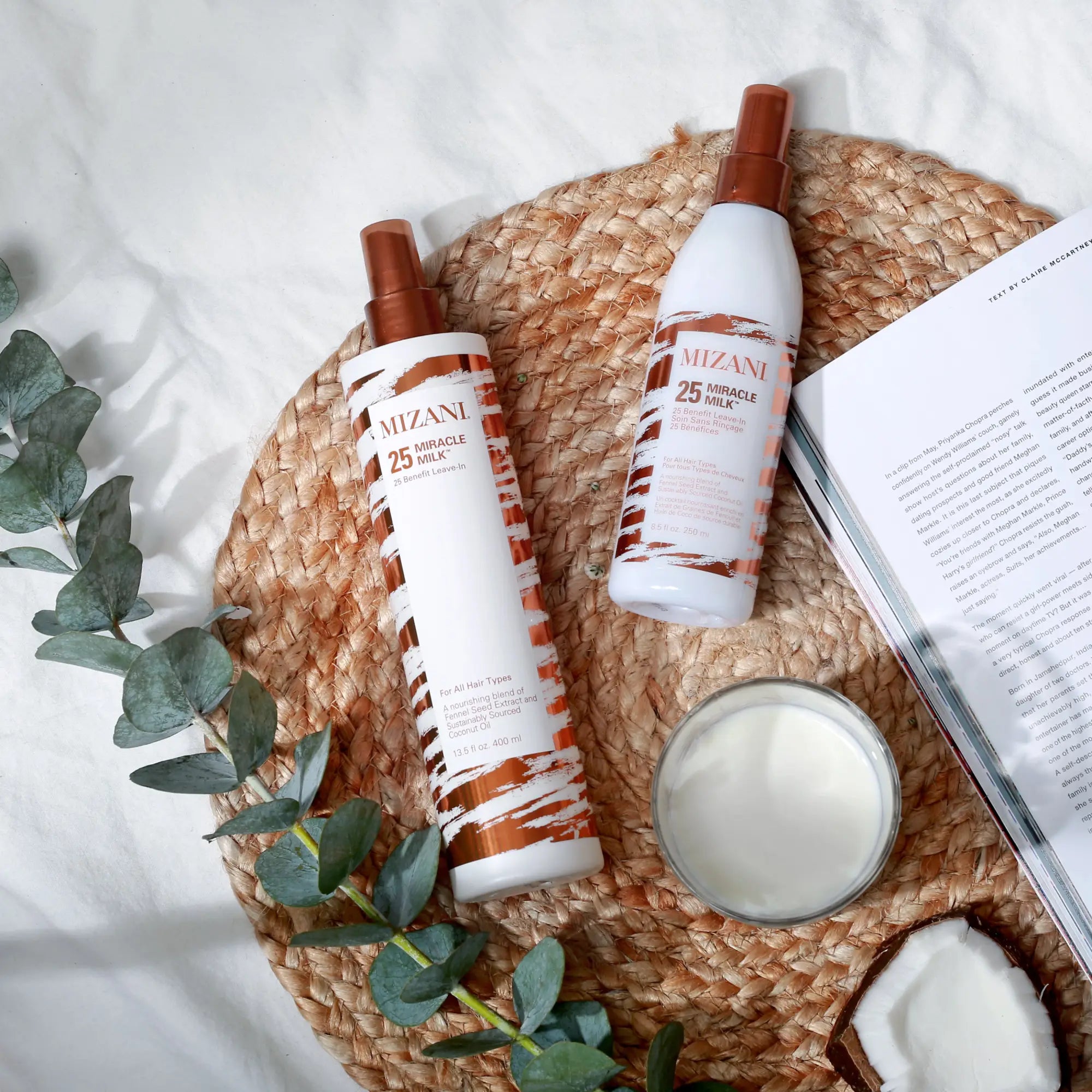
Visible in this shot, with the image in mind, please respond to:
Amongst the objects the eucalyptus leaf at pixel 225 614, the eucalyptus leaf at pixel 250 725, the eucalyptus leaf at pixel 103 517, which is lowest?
the eucalyptus leaf at pixel 250 725

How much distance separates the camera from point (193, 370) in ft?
1.94

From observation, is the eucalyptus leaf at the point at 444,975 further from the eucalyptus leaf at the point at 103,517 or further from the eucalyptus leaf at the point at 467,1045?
the eucalyptus leaf at the point at 103,517

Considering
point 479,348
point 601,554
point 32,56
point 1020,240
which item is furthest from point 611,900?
point 32,56

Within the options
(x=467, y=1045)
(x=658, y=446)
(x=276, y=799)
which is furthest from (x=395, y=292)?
(x=467, y=1045)

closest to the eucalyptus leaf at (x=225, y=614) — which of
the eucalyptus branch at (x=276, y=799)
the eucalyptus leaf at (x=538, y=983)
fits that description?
the eucalyptus branch at (x=276, y=799)

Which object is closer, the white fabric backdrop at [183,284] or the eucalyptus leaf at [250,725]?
the eucalyptus leaf at [250,725]

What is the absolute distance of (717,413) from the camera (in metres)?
0.49

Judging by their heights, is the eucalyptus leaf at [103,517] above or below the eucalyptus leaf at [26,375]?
below

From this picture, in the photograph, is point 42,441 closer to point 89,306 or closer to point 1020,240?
point 89,306

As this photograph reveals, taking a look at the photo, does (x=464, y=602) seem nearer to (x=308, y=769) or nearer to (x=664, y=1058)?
(x=308, y=769)

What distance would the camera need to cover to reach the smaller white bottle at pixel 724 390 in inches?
19.3

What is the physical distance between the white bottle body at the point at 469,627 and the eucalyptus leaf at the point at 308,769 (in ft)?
0.17

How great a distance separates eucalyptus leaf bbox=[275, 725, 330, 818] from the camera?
496 millimetres

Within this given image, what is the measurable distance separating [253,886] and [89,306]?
339mm
